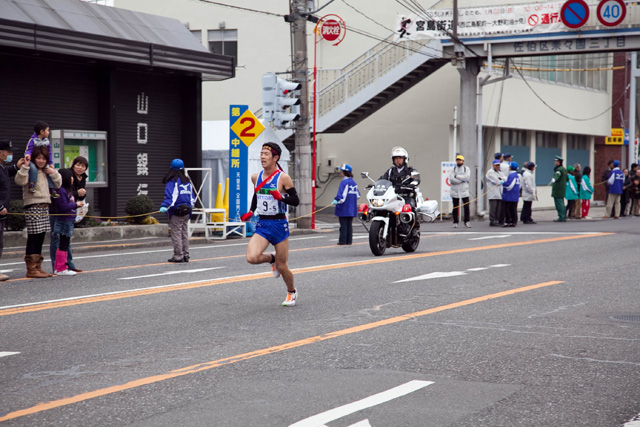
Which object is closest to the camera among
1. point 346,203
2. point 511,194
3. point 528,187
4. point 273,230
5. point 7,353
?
point 7,353

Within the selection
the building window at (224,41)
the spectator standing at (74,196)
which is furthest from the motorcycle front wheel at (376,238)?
the building window at (224,41)

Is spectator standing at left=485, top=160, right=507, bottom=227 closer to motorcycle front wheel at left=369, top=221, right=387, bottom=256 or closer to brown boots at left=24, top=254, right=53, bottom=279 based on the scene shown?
motorcycle front wheel at left=369, top=221, right=387, bottom=256

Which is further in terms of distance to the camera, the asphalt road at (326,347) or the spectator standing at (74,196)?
the spectator standing at (74,196)

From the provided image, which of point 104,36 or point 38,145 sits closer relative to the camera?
point 38,145

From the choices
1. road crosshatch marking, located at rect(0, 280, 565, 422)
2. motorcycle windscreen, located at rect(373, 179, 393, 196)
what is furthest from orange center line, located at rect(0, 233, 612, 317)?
road crosshatch marking, located at rect(0, 280, 565, 422)

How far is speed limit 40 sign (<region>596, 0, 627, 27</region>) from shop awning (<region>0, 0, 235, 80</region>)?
12089mm

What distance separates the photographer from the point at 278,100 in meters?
24.0

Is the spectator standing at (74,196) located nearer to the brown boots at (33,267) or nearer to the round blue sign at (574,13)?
the brown boots at (33,267)

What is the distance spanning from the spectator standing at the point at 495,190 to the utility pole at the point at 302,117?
5480 mm

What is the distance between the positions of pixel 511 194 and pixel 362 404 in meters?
21.7

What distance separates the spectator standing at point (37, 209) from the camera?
1296cm

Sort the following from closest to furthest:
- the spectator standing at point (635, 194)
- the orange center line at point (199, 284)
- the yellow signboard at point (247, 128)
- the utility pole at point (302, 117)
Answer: the orange center line at point (199, 284), the yellow signboard at point (247, 128), the utility pole at point (302, 117), the spectator standing at point (635, 194)

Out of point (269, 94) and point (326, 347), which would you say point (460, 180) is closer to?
point (269, 94)

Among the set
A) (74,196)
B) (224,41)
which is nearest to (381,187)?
(74,196)
